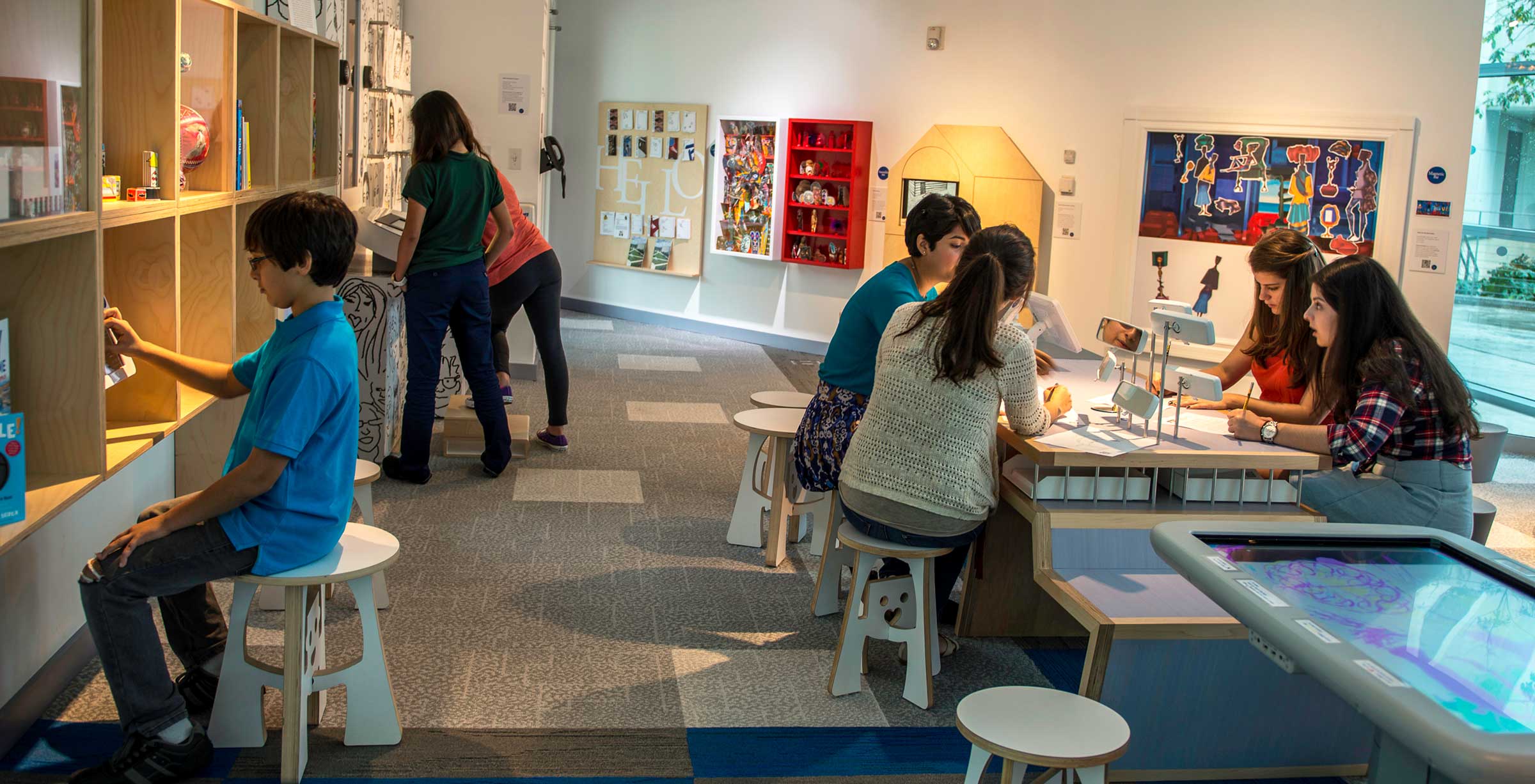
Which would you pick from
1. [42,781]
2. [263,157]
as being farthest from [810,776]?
[263,157]

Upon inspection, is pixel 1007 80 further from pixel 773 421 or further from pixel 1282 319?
pixel 773 421

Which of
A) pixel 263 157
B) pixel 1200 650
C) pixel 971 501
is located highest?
pixel 263 157

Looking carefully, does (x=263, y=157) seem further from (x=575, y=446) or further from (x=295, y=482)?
(x=575, y=446)

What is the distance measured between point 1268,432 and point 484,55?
517cm

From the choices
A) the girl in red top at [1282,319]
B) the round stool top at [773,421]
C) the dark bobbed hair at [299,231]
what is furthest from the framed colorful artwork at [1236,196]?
the dark bobbed hair at [299,231]

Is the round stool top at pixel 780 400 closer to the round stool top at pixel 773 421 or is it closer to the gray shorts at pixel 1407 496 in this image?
the round stool top at pixel 773 421

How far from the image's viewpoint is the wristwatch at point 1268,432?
3416mm

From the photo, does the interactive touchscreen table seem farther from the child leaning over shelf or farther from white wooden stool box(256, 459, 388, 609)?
the child leaning over shelf

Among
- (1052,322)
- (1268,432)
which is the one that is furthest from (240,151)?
(1268,432)

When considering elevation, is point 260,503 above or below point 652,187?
below

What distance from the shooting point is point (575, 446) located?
19.4ft

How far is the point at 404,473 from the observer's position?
5059 mm

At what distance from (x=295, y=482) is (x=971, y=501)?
161cm

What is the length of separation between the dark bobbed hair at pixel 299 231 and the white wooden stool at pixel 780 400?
2.27 metres
